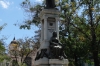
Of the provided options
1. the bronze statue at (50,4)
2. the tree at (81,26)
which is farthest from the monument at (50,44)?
the tree at (81,26)

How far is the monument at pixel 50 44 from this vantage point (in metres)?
11.9

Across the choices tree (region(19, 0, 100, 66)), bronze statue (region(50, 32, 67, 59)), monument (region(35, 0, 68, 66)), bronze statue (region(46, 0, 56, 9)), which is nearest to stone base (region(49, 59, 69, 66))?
monument (region(35, 0, 68, 66))

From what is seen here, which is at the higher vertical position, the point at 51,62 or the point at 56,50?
the point at 56,50

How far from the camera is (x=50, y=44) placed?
1254 centimetres

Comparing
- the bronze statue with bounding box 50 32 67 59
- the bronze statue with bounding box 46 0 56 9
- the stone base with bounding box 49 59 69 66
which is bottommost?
the stone base with bounding box 49 59 69 66

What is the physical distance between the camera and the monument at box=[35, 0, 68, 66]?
468 inches

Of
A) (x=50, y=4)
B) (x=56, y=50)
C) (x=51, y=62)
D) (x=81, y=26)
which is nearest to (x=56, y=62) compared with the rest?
(x=51, y=62)

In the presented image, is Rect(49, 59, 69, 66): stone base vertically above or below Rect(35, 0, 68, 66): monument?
below

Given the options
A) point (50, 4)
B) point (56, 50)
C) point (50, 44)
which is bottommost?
point (56, 50)

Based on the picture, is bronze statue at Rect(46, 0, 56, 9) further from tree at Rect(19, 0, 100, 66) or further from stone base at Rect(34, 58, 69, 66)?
tree at Rect(19, 0, 100, 66)

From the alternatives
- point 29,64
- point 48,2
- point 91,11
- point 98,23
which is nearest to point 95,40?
point 98,23

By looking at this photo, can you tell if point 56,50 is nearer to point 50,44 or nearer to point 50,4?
point 50,44

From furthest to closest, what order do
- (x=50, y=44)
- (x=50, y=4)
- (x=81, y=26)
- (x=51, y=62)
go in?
(x=81, y=26) → (x=50, y=4) → (x=50, y=44) → (x=51, y=62)

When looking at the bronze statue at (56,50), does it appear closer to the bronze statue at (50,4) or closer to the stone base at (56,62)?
the stone base at (56,62)
